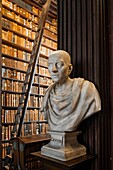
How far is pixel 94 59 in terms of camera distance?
62.9 inches

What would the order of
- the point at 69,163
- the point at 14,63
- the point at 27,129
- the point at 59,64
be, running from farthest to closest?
1. the point at 27,129
2. the point at 14,63
3. the point at 59,64
4. the point at 69,163

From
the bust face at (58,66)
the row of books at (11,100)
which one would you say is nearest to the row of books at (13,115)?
the row of books at (11,100)

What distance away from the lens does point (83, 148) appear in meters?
1.51

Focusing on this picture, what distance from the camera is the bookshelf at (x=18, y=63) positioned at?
11.1ft

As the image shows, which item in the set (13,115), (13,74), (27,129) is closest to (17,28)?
(13,74)

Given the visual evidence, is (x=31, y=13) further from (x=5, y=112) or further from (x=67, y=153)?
(x=67, y=153)

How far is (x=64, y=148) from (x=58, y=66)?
55 centimetres

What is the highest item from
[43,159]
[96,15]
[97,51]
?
[96,15]

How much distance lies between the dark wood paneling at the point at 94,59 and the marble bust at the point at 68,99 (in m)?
0.17

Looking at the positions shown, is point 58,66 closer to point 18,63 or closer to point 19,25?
point 18,63

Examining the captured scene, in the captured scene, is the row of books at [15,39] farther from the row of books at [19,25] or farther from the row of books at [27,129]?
the row of books at [27,129]

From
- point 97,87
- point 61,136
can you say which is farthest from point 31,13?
point 61,136

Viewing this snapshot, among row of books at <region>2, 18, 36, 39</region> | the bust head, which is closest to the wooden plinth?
the bust head

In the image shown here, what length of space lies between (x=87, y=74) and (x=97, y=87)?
0.49 ft
